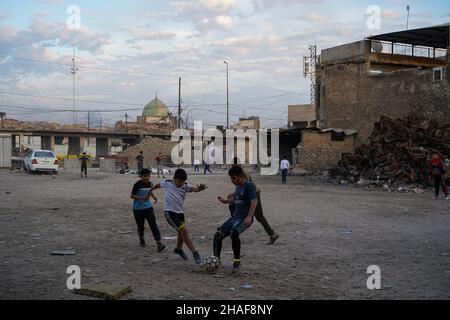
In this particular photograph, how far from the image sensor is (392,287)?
5.34 metres

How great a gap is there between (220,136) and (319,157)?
593 inches

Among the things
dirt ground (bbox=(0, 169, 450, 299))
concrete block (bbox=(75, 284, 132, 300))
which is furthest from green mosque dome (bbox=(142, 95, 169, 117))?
concrete block (bbox=(75, 284, 132, 300))

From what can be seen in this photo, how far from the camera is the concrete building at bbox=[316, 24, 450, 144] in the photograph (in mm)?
25594

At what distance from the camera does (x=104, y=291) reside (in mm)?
4750

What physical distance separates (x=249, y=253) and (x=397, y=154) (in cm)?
1551

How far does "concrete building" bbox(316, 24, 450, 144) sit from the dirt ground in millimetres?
14302

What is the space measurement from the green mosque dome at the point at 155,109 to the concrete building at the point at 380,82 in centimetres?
5093

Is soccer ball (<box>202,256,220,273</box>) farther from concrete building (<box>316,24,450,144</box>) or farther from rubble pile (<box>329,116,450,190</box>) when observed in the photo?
concrete building (<box>316,24,450,144</box>)

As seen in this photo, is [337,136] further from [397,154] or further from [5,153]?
[5,153]

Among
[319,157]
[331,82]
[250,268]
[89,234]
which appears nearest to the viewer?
[250,268]

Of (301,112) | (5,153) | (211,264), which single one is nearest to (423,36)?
(301,112)

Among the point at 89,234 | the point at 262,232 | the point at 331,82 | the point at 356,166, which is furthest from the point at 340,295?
the point at 331,82

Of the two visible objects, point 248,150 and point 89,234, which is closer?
point 89,234
